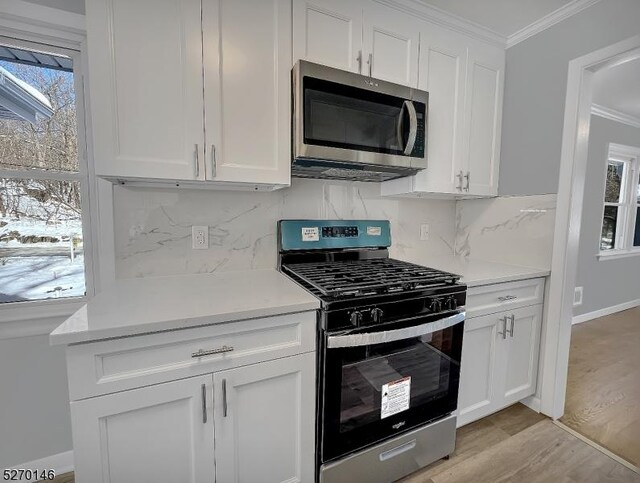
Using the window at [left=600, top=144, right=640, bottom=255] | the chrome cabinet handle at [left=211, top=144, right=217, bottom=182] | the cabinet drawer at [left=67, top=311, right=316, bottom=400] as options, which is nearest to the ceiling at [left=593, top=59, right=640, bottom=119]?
the window at [left=600, top=144, right=640, bottom=255]

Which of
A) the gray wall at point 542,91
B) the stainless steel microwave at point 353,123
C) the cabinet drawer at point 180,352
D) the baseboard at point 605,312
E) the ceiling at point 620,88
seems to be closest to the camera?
the cabinet drawer at point 180,352

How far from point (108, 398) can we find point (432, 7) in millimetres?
2340

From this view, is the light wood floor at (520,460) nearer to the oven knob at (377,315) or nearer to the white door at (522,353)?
the white door at (522,353)

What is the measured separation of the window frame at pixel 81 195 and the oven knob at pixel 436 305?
166cm

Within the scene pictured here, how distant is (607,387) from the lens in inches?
85.9

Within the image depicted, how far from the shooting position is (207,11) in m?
1.23

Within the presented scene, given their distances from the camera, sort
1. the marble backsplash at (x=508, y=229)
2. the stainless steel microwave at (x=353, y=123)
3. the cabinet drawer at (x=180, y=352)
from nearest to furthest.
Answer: the cabinet drawer at (x=180, y=352)
the stainless steel microwave at (x=353, y=123)
the marble backsplash at (x=508, y=229)

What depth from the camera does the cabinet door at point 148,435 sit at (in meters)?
0.91

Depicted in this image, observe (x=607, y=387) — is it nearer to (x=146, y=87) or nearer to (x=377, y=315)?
(x=377, y=315)

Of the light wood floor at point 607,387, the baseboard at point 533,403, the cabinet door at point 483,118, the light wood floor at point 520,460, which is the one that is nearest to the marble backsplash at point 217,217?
the cabinet door at point 483,118

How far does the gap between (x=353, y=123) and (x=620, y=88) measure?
9.98ft

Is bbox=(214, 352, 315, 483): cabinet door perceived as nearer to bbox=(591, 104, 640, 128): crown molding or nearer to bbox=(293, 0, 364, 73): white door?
bbox=(293, 0, 364, 73): white door

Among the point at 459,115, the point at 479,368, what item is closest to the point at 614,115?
the point at 459,115

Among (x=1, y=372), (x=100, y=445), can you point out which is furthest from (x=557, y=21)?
(x=1, y=372)
